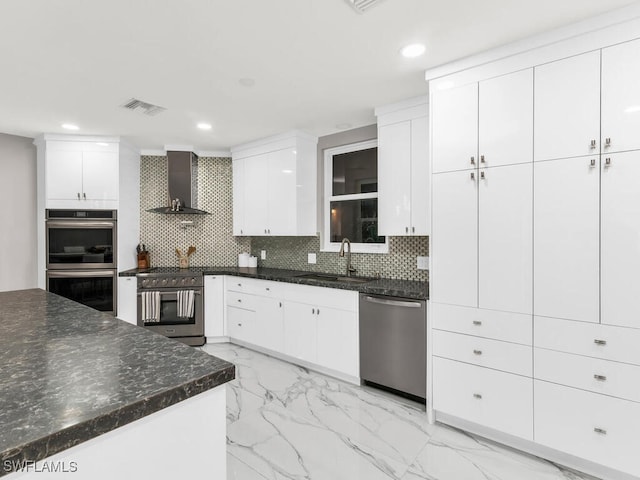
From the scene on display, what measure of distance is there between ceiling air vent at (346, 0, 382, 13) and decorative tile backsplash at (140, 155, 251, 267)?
329 cm

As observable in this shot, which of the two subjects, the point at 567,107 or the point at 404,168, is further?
the point at 404,168

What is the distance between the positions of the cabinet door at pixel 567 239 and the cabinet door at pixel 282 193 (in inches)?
95.5

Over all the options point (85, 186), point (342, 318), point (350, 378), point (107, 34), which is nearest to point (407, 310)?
point (342, 318)

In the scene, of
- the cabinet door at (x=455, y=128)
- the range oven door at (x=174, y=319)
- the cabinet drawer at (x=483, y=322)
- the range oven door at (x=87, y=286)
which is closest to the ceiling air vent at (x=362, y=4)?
the cabinet door at (x=455, y=128)

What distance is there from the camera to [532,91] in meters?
2.00

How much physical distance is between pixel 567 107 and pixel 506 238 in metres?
0.80

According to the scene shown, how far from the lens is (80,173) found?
3836 millimetres

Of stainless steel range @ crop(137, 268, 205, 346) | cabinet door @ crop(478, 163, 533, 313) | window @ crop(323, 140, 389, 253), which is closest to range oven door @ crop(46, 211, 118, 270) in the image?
stainless steel range @ crop(137, 268, 205, 346)

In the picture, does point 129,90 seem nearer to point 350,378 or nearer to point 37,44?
point 37,44

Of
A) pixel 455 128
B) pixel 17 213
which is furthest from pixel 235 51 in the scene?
pixel 17 213

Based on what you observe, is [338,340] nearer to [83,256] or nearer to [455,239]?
[455,239]

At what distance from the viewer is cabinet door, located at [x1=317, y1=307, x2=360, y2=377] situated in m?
2.95

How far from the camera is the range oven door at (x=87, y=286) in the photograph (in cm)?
375

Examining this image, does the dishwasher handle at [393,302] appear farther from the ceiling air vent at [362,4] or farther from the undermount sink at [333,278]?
the ceiling air vent at [362,4]
